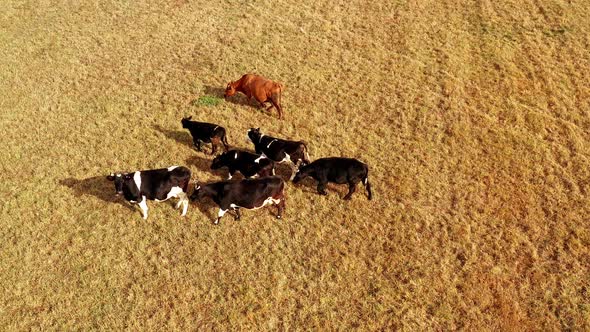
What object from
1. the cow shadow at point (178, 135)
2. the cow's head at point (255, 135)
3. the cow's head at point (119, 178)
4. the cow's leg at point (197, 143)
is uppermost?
the cow's head at point (255, 135)

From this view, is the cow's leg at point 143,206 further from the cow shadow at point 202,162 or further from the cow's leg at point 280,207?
the cow's leg at point 280,207

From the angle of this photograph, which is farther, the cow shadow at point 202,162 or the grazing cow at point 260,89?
the grazing cow at point 260,89

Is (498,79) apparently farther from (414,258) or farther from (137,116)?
(137,116)

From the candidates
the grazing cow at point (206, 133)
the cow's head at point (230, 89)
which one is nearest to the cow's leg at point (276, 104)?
the cow's head at point (230, 89)

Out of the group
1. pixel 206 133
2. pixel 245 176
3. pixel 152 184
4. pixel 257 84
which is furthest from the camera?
pixel 257 84

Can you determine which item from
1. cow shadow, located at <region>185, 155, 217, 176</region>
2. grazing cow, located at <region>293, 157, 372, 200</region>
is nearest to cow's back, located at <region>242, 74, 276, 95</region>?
cow shadow, located at <region>185, 155, 217, 176</region>

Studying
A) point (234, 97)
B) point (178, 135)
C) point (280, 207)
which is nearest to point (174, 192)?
point (280, 207)

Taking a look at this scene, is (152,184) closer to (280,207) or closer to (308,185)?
(280,207)

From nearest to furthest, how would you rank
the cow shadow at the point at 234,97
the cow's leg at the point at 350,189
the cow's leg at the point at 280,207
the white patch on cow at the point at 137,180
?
the white patch on cow at the point at 137,180
the cow's leg at the point at 280,207
the cow's leg at the point at 350,189
the cow shadow at the point at 234,97
